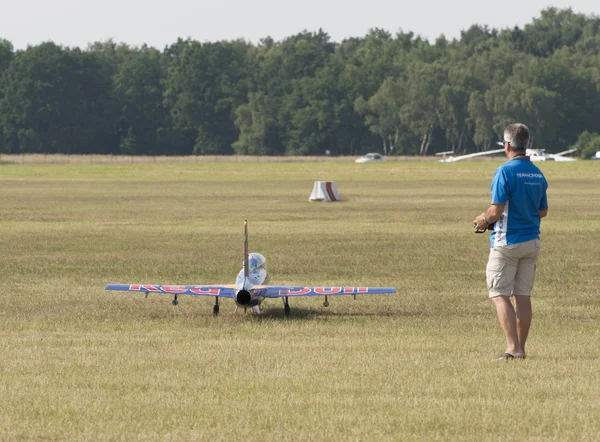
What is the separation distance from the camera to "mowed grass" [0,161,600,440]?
27.8 ft

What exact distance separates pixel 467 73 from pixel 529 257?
14626 centimetres

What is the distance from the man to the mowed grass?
43cm

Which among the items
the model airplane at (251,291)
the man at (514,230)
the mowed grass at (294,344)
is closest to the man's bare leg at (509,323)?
the man at (514,230)

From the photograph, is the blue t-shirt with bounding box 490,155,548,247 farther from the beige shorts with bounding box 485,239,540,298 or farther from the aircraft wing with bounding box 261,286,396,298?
the aircraft wing with bounding box 261,286,396,298

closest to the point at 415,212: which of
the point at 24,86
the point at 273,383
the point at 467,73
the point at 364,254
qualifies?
the point at 364,254

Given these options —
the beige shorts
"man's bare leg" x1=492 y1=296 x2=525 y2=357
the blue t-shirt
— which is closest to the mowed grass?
"man's bare leg" x1=492 y1=296 x2=525 y2=357

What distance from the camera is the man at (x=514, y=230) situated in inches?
427

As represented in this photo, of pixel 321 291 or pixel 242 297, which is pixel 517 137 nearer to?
pixel 321 291

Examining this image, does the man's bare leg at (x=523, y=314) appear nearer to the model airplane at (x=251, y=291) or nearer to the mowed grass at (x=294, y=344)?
the mowed grass at (x=294, y=344)

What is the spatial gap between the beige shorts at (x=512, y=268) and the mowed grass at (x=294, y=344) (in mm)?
700

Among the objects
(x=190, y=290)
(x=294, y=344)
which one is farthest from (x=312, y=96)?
(x=294, y=344)

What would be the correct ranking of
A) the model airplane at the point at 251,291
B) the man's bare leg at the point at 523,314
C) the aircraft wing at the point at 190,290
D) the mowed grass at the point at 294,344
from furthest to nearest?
1. the aircraft wing at the point at 190,290
2. the model airplane at the point at 251,291
3. the man's bare leg at the point at 523,314
4. the mowed grass at the point at 294,344

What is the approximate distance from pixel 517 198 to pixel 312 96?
160m

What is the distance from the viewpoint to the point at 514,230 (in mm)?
10977
